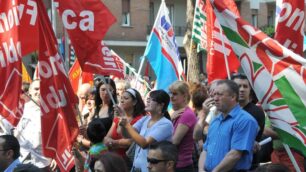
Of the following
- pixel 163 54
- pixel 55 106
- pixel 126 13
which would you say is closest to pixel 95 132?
pixel 55 106

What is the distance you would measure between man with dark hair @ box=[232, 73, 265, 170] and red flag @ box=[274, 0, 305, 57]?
661 mm

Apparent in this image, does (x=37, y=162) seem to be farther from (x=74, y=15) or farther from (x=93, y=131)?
(x=74, y=15)

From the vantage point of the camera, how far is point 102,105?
317 inches

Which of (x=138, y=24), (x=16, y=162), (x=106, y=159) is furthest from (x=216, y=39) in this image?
(x=138, y=24)

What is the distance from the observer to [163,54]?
38.1 feet

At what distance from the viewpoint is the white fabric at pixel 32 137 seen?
8.04 metres

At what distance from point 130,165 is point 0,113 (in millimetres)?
1421

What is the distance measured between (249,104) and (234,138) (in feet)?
2.93

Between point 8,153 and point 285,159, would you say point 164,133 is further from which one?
point 8,153

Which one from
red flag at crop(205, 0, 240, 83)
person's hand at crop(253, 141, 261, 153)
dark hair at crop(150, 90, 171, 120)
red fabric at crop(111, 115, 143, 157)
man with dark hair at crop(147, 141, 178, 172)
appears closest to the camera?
man with dark hair at crop(147, 141, 178, 172)

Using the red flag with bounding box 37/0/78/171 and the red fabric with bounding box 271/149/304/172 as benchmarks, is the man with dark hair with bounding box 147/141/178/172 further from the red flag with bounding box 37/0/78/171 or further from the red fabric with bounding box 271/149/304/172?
the red fabric with bounding box 271/149/304/172

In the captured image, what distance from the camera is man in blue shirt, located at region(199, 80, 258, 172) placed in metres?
5.78

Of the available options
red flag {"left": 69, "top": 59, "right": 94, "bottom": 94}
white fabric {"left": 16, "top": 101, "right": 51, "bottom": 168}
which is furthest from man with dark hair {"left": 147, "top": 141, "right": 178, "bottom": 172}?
Result: red flag {"left": 69, "top": 59, "right": 94, "bottom": 94}

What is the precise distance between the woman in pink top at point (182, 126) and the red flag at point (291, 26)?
1.13 m
